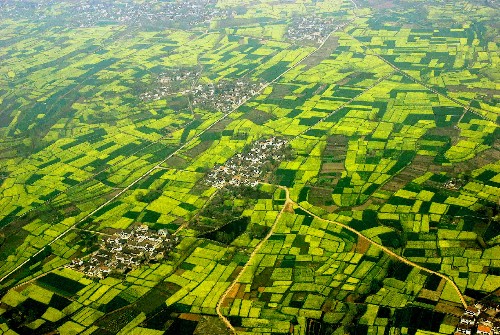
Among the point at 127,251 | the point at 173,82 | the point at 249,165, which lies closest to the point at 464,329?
the point at 127,251

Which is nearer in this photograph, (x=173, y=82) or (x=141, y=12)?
(x=173, y=82)

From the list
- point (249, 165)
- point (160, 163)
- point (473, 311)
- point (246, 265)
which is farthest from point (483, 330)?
point (160, 163)

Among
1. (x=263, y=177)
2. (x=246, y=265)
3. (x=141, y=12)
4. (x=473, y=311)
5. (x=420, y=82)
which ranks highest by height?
(x=141, y=12)

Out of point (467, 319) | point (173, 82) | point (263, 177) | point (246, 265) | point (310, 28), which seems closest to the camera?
point (467, 319)

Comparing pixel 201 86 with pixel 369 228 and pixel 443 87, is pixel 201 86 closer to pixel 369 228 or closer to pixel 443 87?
pixel 443 87

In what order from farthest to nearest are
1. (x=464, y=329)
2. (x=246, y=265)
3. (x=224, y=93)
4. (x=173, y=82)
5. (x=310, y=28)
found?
(x=310, y=28) → (x=173, y=82) → (x=224, y=93) → (x=246, y=265) → (x=464, y=329)

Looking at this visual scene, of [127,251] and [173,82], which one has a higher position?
[173,82]

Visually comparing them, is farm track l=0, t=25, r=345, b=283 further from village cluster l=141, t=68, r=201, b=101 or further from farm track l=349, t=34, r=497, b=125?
village cluster l=141, t=68, r=201, b=101

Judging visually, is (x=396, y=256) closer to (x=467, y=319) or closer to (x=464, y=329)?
(x=467, y=319)

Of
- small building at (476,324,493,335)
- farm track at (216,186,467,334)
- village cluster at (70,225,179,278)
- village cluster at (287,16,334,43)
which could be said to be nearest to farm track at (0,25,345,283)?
Answer: village cluster at (70,225,179,278)
